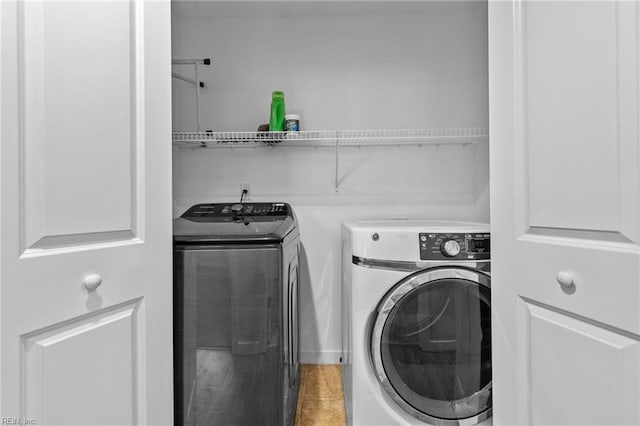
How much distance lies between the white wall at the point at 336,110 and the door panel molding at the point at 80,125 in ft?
3.99

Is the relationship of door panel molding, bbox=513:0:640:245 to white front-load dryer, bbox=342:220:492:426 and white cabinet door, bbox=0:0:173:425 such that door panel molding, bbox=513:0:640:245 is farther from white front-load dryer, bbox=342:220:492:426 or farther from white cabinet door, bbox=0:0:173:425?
white cabinet door, bbox=0:0:173:425

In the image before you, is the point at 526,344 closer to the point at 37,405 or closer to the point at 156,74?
the point at 37,405

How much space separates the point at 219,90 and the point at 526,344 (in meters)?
2.18

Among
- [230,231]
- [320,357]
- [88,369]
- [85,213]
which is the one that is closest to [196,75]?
[230,231]

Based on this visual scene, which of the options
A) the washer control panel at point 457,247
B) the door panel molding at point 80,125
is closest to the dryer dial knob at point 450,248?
the washer control panel at point 457,247

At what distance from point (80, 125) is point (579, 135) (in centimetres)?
131

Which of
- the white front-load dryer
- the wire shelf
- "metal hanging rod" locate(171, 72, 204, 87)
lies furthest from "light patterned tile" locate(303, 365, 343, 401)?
"metal hanging rod" locate(171, 72, 204, 87)

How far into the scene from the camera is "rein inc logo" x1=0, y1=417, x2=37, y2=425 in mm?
663

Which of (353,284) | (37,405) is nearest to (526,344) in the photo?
(353,284)

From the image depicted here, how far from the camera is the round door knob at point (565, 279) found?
0.84 meters

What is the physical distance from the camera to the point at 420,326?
1.33 m

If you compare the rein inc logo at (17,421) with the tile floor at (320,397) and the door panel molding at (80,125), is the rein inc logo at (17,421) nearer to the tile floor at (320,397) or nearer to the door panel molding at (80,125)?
the door panel molding at (80,125)

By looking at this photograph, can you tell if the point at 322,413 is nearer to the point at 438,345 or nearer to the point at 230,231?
the point at 438,345

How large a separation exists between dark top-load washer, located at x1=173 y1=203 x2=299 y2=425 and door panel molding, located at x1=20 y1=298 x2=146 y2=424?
18cm
